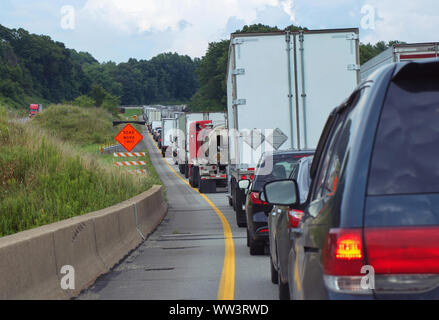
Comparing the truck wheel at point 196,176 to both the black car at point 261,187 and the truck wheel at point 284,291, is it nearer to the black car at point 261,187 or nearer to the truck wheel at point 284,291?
the black car at point 261,187

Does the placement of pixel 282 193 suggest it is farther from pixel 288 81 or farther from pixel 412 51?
pixel 412 51

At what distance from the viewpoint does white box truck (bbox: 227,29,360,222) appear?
17.7m

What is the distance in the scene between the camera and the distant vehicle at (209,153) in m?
32.2

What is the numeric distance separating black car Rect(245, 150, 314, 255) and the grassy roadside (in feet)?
11.2

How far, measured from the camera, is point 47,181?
1599 cm

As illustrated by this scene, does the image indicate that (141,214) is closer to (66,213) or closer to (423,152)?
(66,213)

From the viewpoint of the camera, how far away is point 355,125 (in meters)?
3.27

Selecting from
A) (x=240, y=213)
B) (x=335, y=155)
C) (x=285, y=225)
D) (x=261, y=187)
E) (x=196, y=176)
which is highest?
(x=335, y=155)

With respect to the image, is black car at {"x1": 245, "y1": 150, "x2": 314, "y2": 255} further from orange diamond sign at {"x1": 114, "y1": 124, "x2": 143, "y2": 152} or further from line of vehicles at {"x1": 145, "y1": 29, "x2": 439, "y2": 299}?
orange diamond sign at {"x1": 114, "y1": 124, "x2": 143, "y2": 152}

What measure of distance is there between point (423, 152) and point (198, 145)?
32.1 metres

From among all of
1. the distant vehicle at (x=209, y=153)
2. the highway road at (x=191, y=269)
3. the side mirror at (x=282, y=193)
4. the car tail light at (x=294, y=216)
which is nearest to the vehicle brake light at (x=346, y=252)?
the side mirror at (x=282, y=193)

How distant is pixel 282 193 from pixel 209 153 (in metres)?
28.7

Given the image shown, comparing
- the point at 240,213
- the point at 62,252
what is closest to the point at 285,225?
the point at 62,252

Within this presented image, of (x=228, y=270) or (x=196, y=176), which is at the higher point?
(x=196, y=176)
